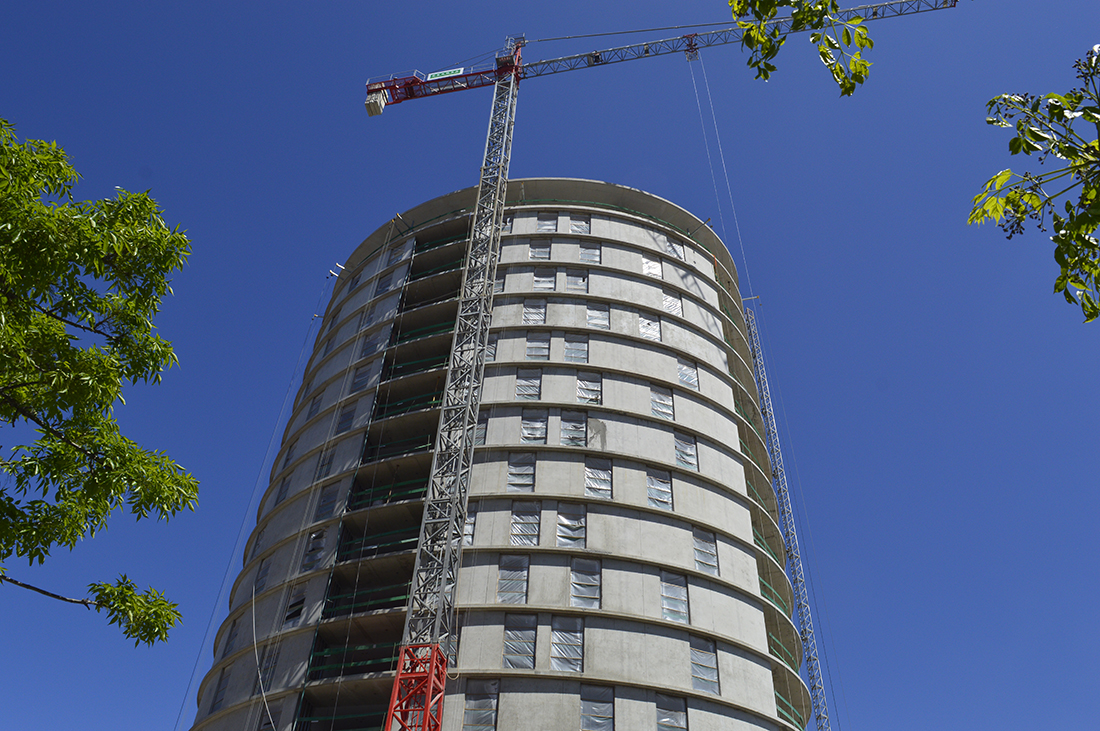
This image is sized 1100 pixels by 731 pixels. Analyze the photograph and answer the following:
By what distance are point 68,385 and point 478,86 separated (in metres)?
51.3

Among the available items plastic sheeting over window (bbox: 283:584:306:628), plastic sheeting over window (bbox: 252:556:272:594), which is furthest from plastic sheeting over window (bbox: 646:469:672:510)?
→ plastic sheeting over window (bbox: 252:556:272:594)

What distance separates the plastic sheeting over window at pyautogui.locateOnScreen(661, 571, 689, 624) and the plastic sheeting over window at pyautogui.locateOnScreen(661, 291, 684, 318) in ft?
46.1

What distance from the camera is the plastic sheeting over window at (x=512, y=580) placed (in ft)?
84.3

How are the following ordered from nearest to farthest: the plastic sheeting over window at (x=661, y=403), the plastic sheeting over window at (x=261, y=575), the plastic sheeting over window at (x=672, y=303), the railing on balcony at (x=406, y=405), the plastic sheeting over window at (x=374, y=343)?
the plastic sheeting over window at (x=261, y=575)
the plastic sheeting over window at (x=661, y=403)
the railing on balcony at (x=406, y=405)
the plastic sheeting over window at (x=672, y=303)
the plastic sheeting over window at (x=374, y=343)

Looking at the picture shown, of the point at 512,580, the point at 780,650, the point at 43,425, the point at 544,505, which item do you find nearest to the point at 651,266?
the point at 544,505

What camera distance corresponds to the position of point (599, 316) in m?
34.4

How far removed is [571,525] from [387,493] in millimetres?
9314

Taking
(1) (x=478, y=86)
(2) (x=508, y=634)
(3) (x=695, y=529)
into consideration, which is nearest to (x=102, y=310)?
(2) (x=508, y=634)

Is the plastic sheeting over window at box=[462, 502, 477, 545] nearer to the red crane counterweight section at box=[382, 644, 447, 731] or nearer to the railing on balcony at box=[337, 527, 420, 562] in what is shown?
the railing on balcony at box=[337, 527, 420, 562]

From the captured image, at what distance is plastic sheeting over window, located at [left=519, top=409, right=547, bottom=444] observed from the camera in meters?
30.0

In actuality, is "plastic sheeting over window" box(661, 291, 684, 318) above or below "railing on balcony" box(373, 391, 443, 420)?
above

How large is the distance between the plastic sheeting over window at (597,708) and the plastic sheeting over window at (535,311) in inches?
659

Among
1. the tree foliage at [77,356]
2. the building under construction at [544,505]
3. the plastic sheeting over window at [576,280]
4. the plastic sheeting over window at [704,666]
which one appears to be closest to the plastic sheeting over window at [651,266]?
the building under construction at [544,505]

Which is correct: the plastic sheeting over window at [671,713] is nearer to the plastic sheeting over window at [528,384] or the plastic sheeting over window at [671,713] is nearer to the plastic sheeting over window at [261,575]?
the plastic sheeting over window at [528,384]
